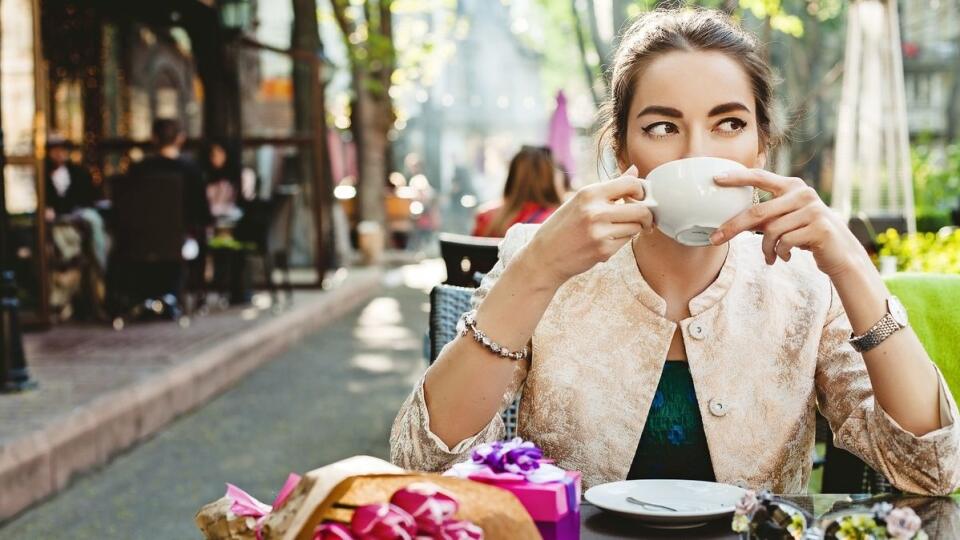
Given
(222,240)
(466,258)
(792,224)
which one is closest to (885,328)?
(792,224)

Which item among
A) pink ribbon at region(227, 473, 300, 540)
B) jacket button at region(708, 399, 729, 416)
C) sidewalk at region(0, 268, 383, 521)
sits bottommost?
sidewalk at region(0, 268, 383, 521)

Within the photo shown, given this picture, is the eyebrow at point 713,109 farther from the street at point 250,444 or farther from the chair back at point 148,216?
the chair back at point 148,216

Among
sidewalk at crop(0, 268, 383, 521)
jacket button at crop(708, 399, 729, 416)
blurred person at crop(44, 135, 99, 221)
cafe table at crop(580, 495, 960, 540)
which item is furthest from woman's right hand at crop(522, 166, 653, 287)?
blurred person at crop(44, 135, 99, 221)

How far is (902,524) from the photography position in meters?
1.21

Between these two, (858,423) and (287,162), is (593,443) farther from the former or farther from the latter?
(287,162)

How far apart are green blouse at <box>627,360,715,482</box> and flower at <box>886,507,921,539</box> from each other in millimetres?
913

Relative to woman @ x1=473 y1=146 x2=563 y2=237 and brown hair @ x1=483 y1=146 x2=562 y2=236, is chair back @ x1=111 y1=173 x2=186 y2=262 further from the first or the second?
brown hair @ x1=483 y1=146 x2=562 y2=236

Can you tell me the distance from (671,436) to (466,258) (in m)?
2.38

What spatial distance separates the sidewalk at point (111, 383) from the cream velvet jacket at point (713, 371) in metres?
3.62

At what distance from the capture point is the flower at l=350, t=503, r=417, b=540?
44.3 inches

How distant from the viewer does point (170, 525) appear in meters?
4.93

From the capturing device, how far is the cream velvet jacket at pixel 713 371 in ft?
6.88

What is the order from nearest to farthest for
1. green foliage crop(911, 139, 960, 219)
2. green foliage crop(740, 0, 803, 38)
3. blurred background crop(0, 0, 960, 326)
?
1. blurred background crop(0, 0, 960, 326)
2. green foliage crop(911, 139, 960, 219)
3. green foliage crop(740, 0, 803, 38)

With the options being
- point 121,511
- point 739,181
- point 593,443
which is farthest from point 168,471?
point 739,181
